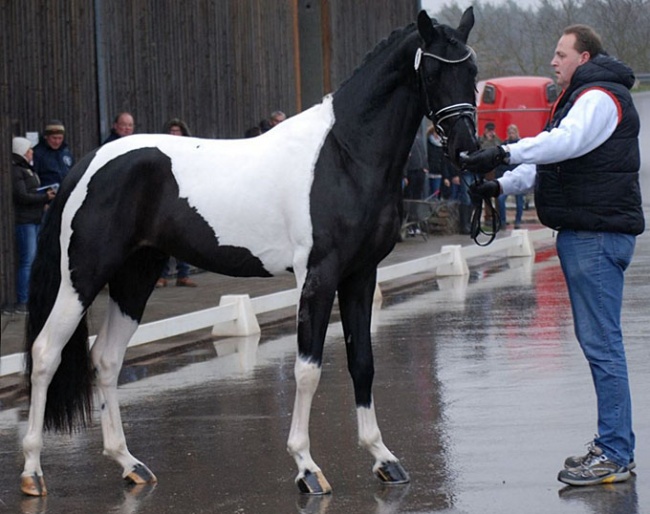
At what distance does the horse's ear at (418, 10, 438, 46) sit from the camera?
6520 mm

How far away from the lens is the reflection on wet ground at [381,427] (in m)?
6.46

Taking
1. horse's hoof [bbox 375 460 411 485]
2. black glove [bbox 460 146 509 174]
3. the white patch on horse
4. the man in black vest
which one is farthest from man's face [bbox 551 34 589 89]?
horse's hoof [bbox 375 460 411 485]

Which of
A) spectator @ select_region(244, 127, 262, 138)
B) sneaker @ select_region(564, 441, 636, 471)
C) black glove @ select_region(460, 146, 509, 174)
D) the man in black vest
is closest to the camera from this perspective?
black glove @ select_region(460, 146, 509, 174)

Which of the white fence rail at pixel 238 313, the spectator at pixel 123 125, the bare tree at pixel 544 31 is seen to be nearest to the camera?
the white fence rail at pixel 238 313

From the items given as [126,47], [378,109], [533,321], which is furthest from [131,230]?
[126,47]

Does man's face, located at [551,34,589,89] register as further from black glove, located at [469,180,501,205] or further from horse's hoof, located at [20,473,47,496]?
horse's hoof, located at [20,473,47,496]

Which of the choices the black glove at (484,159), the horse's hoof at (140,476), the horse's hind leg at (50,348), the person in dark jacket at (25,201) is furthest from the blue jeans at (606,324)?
the person in dark jacket at (25,201)

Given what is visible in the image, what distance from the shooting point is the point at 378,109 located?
6.79 meters

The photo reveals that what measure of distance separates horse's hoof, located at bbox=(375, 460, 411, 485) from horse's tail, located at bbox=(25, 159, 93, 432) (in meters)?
1.63

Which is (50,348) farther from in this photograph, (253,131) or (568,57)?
(253,131)

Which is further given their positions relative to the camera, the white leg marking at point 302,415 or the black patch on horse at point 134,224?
the black patch on horse at point 134,224

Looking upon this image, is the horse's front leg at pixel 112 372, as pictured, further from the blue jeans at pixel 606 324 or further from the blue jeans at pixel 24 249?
the blue jeans at pixel 24 249

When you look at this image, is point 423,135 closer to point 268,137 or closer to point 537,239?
point 537,239

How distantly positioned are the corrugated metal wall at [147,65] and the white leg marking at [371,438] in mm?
7900
